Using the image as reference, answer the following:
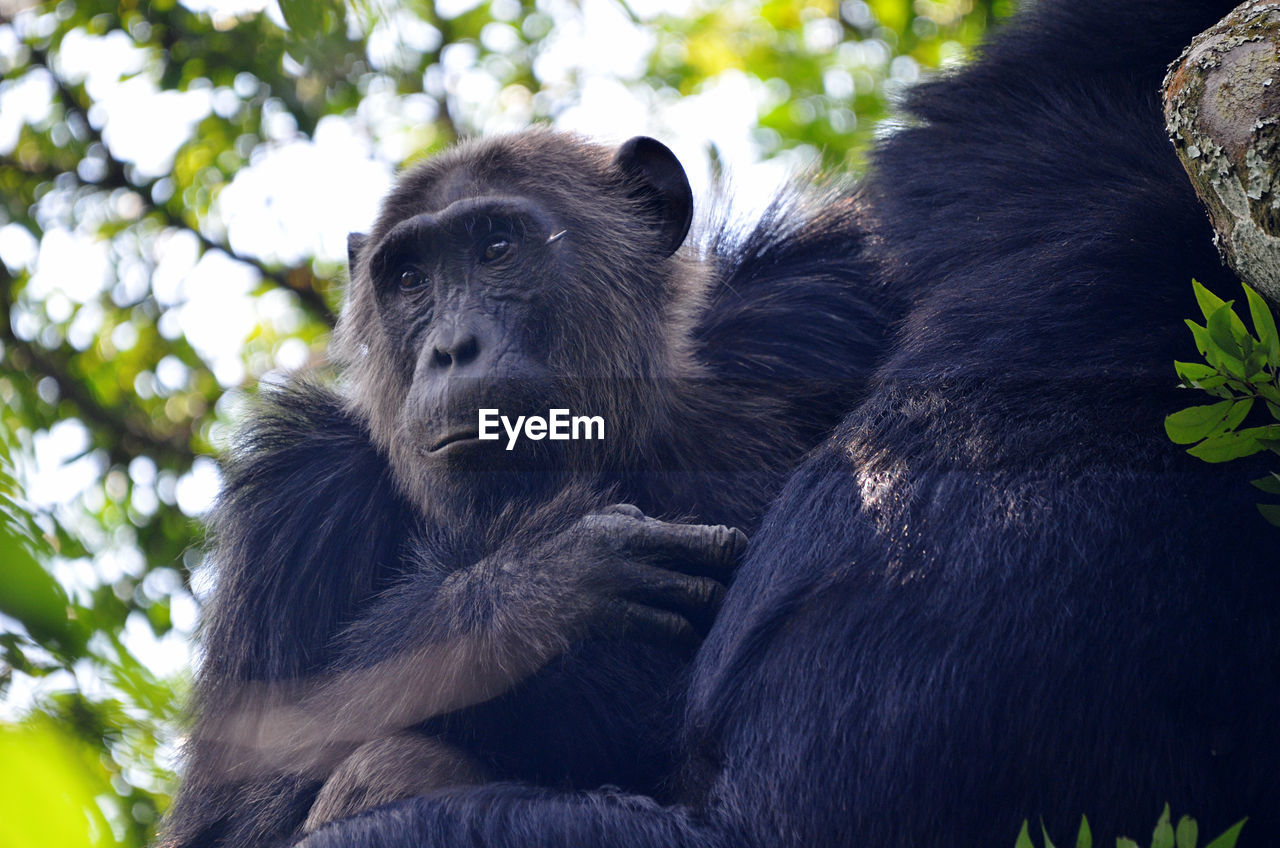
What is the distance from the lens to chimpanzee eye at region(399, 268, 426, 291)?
393 cm

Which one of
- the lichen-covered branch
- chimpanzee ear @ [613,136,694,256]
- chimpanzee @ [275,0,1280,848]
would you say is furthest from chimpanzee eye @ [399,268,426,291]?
the lichen-covered branch

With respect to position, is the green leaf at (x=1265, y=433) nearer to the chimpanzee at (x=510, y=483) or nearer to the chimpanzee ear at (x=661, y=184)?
the chimpanzee at (x=510, y=483)

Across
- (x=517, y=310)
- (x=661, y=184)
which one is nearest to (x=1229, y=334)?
(x=517, y=310)

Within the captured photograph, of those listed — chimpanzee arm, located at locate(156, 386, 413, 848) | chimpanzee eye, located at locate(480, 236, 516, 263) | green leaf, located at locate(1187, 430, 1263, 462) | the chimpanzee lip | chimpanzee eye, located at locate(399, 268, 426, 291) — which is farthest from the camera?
chimpanzee eye, located at locate(399, 268, 426, 291)

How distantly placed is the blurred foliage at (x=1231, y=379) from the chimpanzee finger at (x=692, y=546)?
1240 mm

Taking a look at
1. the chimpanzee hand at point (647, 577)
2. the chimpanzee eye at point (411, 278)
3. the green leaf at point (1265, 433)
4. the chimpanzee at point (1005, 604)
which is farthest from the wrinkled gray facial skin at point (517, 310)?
the green leaf at point (1265, 433)

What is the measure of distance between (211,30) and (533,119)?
2.14 m

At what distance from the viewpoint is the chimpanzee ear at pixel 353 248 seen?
4398 millimetres

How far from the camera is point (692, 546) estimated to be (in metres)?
3.13

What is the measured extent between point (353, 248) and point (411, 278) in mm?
623

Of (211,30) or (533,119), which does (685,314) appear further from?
(533,119)

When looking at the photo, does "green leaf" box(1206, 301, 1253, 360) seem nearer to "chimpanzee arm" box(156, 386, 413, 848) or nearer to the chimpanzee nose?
the chimpanzee nose

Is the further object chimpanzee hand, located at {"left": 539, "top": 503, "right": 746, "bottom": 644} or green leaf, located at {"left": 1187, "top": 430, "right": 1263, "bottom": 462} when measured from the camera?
chimpanzee hand, located at {"left": 539, "top": 503, "right": 746, "bottom": 644}

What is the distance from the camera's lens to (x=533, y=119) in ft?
22.2
